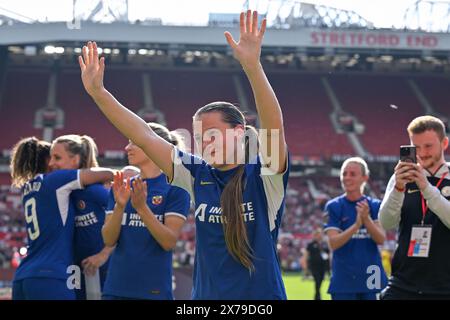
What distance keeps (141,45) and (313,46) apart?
6.69m

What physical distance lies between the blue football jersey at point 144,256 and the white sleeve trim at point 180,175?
1.73 m

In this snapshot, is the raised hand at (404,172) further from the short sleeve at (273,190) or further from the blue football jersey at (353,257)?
the blue football jersey at (353,257)

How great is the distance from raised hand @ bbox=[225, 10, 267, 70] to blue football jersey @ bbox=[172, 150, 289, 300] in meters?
0.51

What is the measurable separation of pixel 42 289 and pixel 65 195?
67 centimetres

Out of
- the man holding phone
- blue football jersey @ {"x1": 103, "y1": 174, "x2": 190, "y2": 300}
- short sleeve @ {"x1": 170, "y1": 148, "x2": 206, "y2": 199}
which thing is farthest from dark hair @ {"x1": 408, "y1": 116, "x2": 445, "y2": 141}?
short sleeve @ {"x1": 170, "y1": 148, "x2": 206, "y2": 199}

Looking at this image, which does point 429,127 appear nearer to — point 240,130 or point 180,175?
point 240,130

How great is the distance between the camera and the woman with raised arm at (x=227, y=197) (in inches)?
138

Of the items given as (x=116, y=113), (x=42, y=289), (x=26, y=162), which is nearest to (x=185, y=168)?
(x=116, y=113)

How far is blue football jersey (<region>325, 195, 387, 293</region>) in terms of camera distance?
7.46 m

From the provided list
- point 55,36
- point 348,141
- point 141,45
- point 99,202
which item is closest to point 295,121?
point 348,141

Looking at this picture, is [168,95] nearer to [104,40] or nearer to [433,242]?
[104,40]

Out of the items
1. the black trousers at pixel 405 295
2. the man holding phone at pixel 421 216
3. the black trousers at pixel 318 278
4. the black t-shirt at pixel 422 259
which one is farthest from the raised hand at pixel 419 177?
the black trousers at pixel 318 278

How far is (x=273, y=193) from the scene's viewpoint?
11.6 feet

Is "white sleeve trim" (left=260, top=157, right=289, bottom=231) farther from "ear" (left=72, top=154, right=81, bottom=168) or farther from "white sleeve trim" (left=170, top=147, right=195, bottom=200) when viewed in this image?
"ear" (left=72, top=154, right=81, bottom=168)
